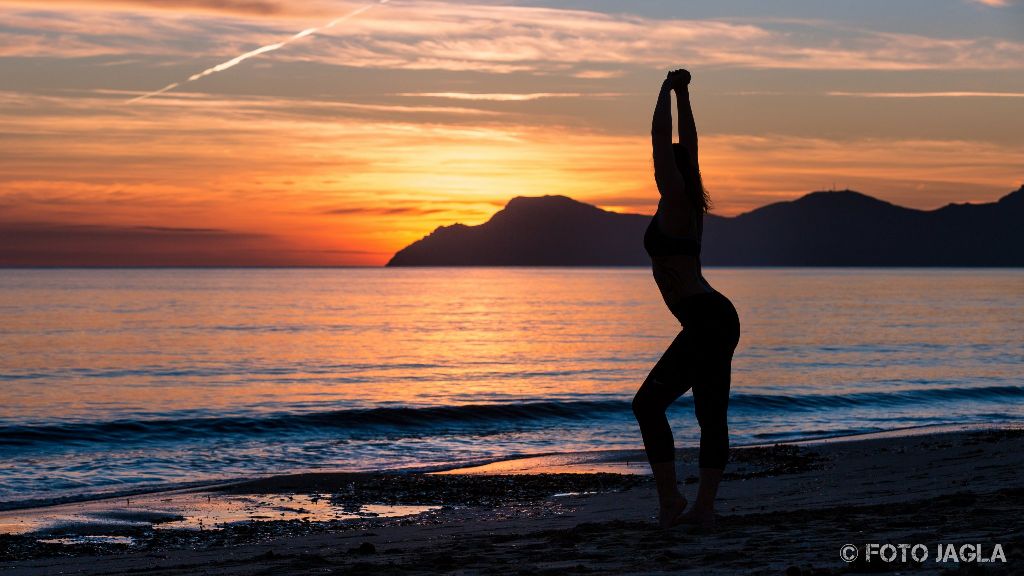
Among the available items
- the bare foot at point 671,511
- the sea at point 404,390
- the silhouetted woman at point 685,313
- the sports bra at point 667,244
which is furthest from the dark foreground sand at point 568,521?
the sea at point 404,390

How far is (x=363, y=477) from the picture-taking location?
565 inches

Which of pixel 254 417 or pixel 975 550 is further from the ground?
pixel 975 550

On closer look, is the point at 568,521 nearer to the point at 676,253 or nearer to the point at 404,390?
the point at 676,253

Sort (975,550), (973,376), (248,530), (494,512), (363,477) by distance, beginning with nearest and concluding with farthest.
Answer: (975,550) → (248,530) → (494,512) → (363,477) → (973,376)

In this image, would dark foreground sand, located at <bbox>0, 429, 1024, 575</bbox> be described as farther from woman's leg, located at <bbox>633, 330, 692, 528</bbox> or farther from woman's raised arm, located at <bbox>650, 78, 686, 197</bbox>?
woman's raised arm, located at <bbox>650, 78, 686, 197</bbox>

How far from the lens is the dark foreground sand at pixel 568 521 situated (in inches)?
246

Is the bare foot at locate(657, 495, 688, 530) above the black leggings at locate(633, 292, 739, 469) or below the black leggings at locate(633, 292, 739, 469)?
below

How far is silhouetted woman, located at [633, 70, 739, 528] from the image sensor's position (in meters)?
6.39

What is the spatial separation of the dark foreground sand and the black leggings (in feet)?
2.02

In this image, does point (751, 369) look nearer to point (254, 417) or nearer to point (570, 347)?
point (570, 347)

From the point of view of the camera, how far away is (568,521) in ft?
31.4

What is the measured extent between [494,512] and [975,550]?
612 cm

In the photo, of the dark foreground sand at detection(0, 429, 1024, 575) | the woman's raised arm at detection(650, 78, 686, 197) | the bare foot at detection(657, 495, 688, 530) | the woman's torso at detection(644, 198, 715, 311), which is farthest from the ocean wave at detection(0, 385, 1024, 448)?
the woman's raised arm at detection(650, 78, 686, 197)

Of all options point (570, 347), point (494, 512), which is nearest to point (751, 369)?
point (570, 347)
